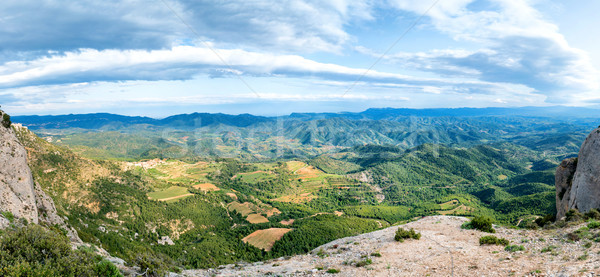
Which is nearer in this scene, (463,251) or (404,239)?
(463,251)

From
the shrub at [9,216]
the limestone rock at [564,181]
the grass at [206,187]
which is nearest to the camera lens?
the shrub at [9,216]

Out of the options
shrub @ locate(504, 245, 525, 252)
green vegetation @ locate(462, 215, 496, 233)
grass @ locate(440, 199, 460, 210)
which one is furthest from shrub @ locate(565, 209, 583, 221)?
grass @ locate(440, 199, 460, 210)

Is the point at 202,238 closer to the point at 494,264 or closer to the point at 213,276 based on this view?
the point at 213,276

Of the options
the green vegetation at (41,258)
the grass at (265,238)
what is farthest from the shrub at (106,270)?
the grass at (265,238)

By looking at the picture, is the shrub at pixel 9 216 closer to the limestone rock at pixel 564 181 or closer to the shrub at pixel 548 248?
the shrub at pixel 548 248

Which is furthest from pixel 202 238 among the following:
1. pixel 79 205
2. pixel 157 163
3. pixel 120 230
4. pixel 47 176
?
pixel 157 163

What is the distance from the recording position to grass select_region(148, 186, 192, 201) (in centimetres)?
10743

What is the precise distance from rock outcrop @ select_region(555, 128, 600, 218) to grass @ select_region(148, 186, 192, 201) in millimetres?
118221

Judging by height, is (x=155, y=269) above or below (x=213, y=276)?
above

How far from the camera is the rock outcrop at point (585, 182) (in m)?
26.8

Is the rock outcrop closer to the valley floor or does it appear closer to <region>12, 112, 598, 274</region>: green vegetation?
<region>12, 112, 598, 274</region>: green vegetation

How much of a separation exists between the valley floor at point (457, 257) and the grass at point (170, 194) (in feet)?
333

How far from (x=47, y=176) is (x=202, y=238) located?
47698 mm

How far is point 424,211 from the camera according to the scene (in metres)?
125
